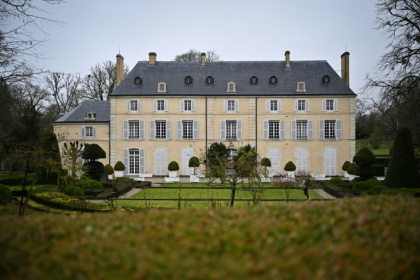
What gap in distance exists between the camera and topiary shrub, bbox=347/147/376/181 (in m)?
19.3

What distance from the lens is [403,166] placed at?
1552cm

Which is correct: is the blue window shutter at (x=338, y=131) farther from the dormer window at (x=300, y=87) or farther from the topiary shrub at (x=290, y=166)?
the topiary shrub at (x=290, y=166)

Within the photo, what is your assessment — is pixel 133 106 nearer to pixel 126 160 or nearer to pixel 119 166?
pixel 126 160

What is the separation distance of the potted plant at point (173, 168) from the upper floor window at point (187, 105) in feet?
15.1

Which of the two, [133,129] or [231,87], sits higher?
[231,87]

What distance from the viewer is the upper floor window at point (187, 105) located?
27.3 m

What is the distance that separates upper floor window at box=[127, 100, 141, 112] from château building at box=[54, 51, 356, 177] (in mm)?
76

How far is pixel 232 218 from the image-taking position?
4.37 meters

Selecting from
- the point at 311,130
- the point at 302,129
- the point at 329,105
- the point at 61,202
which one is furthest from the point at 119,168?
the point at 329,105

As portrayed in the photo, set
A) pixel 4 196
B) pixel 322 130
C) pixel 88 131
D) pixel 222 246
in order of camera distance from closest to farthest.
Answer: pixel 222 246 < pixel 4 196 < pixel 322 130 < pixel 88 131

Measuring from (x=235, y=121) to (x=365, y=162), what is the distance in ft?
35.1

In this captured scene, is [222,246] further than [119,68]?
No

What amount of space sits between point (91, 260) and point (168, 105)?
24.4 m

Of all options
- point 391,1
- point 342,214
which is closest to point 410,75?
point 391,1
